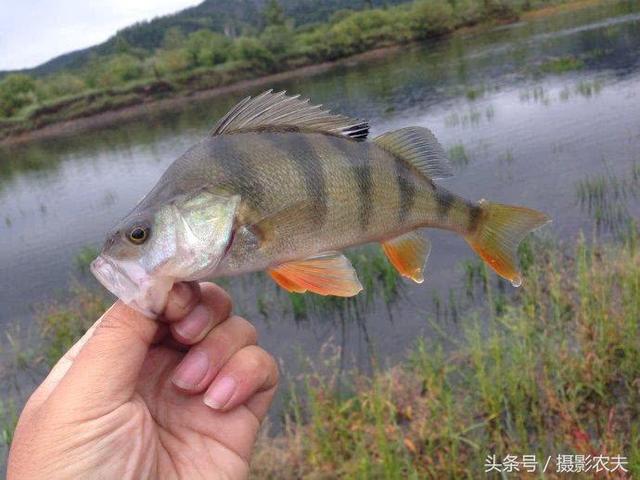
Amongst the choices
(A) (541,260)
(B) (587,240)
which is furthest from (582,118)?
(A) (541,260)

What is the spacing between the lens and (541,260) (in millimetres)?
7141

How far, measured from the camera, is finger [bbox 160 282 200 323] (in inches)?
72.9

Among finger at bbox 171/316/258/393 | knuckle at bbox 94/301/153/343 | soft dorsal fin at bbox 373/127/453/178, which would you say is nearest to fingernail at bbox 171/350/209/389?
finger at bbox 171/316/258/393

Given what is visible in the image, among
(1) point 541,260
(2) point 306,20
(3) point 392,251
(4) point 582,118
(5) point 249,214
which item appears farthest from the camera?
(2) point 306,20

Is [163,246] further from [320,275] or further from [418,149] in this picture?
[418,149]

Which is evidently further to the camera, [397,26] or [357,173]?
[397,26]

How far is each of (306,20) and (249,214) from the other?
12370 cm

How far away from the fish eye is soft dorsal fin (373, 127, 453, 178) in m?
0.92

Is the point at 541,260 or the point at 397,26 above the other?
the point at 397,26

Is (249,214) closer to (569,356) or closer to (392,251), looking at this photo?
(392,251)

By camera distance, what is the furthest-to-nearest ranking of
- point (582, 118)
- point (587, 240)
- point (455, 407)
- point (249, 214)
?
point (582, 118) < point (587, 240) < point (455, 407) < point (249, 214)

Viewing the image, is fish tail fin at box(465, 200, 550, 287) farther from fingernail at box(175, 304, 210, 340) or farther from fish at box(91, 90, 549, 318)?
fingernail at box(175, 304, 210, 340)

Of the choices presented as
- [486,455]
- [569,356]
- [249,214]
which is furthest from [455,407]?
[249,214]

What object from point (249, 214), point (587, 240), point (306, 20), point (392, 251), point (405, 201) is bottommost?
point (587, 240)
